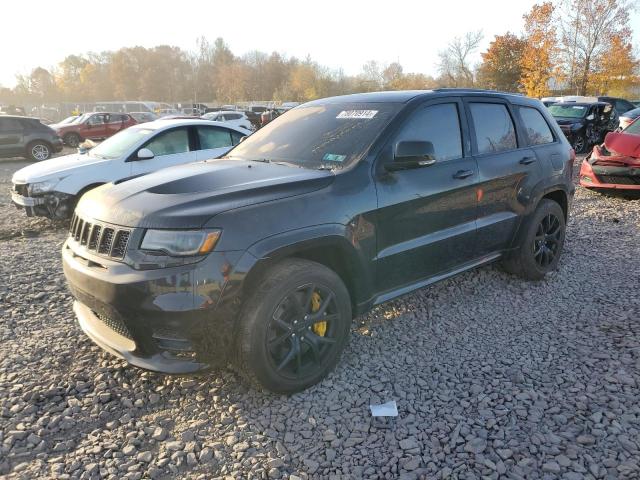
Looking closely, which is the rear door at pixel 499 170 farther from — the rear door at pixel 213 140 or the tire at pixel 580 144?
the tire at pixel 580 144

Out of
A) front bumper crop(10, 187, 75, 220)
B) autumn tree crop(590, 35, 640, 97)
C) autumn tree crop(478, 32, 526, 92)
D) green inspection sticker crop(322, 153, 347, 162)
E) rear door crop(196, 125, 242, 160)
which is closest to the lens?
green inspection sticker crop(322, 153, 347, 162)

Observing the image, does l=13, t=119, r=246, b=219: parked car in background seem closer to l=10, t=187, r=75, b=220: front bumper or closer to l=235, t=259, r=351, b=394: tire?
l=10, t=187, r=75, b=220: front bumper

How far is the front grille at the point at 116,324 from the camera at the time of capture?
9.01 ft

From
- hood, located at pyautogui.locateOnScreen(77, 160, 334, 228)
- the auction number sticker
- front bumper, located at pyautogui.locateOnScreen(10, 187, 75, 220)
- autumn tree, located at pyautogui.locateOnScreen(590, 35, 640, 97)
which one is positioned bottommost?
front bumper, located at pyautogui.locateOnScreen(10, 187, 75, 220)

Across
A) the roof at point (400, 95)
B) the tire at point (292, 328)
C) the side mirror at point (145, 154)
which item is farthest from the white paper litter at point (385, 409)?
the side mirror at point (145, 154)

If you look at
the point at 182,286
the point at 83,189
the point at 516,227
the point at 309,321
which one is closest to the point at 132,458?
the point at 182,286

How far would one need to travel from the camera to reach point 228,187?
2.94 m

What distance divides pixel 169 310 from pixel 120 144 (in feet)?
19.3

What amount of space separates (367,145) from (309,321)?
127 cm

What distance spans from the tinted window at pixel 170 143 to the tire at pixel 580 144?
1312cm

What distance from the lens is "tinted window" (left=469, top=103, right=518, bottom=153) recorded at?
414 centimetres

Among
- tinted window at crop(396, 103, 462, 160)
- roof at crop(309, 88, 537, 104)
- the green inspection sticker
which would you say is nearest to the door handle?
tinted window at crop(396, 103, 462, 160)

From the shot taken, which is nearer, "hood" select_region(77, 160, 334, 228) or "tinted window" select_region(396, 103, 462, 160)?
"hood" select_region(77, 160, 334, 228)

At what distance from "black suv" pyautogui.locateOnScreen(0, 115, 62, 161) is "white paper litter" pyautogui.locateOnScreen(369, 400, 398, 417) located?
17198mm
